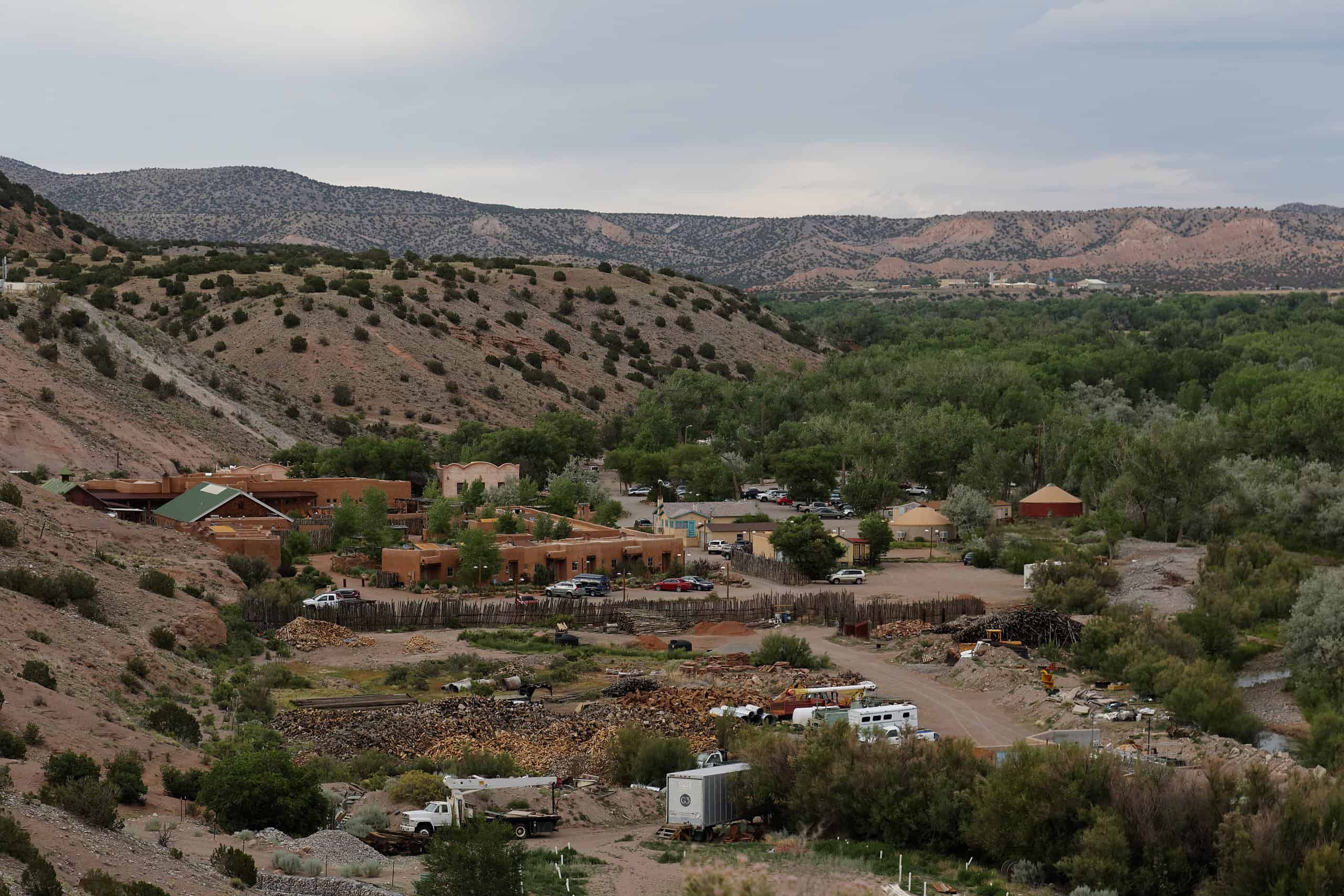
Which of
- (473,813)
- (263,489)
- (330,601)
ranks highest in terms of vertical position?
(473,813)

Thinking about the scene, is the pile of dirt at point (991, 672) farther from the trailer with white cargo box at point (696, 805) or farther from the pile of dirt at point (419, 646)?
the trailer with white cargo box at point (696, 805)

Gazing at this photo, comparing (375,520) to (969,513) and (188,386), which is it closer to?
(969,513)

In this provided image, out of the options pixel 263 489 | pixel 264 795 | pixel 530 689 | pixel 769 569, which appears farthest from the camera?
pixel 263 489

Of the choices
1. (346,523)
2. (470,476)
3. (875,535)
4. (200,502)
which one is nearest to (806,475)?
(470,476)

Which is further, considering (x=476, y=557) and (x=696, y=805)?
(x=476, y=557)

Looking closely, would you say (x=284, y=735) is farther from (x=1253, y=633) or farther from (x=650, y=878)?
→ (x=1253, y=633)

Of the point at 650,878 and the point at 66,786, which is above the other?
the point at 66,786

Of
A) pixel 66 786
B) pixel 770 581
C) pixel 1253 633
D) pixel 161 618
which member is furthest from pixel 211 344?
pixel 66 786

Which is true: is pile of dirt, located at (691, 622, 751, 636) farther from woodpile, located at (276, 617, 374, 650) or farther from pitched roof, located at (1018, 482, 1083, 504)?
pitched roof, located at (1018, 482, 1083, 504)
